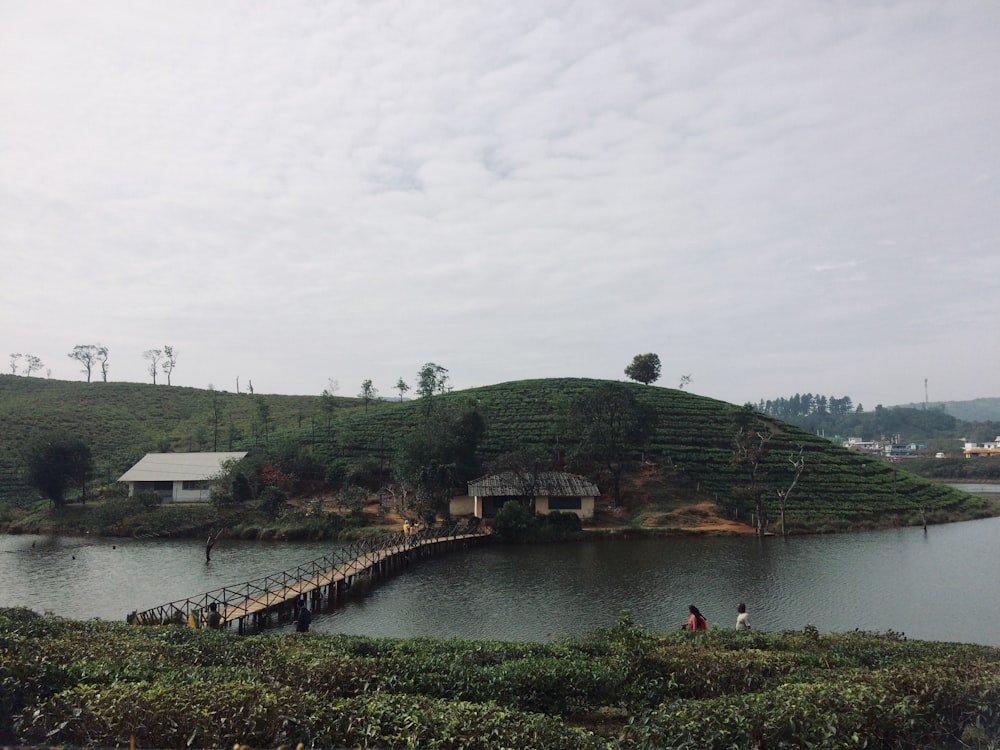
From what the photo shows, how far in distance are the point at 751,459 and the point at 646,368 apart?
3608cm

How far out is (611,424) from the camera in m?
64.8

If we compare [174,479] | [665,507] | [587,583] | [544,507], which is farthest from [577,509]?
[174,479]

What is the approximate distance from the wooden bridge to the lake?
4.16ft

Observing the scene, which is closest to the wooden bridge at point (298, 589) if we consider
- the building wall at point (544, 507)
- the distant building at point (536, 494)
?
the building wall at point (544, 507)

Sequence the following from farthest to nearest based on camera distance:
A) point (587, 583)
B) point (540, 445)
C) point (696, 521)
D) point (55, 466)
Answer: point (540, 445) < point (55, 466) < point (696, 521) < point (587, 583)

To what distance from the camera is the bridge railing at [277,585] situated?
26.4m

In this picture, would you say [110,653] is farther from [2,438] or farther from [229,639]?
[2,438]

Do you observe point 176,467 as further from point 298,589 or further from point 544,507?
point 298,589

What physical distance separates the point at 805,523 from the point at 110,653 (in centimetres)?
5548

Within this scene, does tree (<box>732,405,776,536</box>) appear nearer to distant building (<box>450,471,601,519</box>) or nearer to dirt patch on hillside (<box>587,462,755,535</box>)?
dirt patch on hillside (<box>587,462,755,535</box>)

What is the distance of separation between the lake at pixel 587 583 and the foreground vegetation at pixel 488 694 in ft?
33.3

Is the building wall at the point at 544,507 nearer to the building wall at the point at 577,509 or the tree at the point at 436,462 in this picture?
the building wall at the point at 577,509

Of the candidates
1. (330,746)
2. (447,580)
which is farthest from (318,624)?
(330,746)

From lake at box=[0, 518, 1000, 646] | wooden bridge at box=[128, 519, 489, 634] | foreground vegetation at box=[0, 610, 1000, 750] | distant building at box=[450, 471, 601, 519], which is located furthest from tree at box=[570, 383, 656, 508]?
foreground vegetation at box=[0, 610, 1000, 750]
